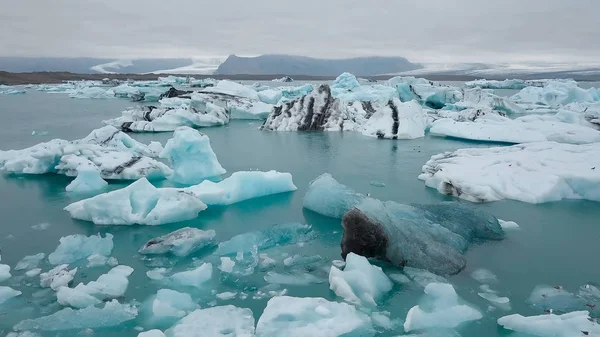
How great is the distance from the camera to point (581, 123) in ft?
39.1

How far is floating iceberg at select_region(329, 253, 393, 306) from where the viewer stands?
11.5ft

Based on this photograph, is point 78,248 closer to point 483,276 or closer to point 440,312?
Result: point 440,312

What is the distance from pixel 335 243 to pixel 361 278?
103cm

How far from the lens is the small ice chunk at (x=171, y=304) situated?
10.8 feet

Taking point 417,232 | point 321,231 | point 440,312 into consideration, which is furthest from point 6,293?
point 417,232

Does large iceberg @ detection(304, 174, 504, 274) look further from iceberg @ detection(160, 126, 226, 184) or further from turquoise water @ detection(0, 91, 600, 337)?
iceberg @ detection(160, 126, 226, 184)

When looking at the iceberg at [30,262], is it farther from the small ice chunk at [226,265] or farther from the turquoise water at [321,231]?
the small ice chunk at [226,265]

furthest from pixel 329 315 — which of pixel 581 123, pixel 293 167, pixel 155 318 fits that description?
pixel 581 123

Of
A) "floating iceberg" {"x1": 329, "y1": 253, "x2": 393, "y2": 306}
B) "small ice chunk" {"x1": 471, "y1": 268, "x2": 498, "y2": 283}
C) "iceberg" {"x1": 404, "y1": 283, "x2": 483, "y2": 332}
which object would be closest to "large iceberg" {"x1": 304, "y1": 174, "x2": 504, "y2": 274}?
"small ice chunk" {"x1": 471, "y1": 268, "x2": 498, "y2": 283}

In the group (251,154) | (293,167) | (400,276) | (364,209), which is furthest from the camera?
(251,154)

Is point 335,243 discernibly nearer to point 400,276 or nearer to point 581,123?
point 400,276

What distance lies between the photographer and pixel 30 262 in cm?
411

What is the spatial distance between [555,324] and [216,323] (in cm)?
223

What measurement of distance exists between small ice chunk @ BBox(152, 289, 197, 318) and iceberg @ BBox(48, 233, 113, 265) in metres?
1.16
